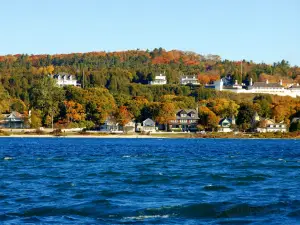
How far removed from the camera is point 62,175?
121 feet

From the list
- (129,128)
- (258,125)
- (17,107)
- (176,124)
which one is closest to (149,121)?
(129,128)

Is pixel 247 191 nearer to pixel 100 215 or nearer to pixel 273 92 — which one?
pixel 100 215

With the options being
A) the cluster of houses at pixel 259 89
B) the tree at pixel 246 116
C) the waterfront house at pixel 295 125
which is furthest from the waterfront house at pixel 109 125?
the cluster of houses at pixel 259 89

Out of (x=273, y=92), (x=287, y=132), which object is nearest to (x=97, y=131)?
(x=287, y=132)

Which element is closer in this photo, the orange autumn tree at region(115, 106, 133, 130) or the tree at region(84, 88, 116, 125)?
the orange autumn tree at region(115, 106, 133, 130)

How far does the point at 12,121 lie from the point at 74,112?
44.9 ft

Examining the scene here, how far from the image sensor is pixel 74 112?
126562 mm

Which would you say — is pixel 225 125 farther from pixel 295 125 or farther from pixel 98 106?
pixel 98 106

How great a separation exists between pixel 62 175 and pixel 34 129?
88311mm

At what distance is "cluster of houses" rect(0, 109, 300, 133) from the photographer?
128 meters

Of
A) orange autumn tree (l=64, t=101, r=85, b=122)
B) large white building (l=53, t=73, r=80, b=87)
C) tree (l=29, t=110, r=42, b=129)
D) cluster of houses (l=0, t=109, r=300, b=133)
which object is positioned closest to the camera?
tree (l=29, t=110, r=42, b=129)

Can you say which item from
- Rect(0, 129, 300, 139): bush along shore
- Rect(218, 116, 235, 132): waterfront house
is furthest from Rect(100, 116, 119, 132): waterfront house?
Rect(218, 116, 235, 132): waterfront house

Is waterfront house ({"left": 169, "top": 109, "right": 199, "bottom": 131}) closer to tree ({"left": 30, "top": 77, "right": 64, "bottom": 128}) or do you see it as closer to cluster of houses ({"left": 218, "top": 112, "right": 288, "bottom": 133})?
cluster of houses ({"left": 218, "top": 112, "right": 288, "bottom": 133})

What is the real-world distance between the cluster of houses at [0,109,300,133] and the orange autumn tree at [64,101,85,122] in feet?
15.8
